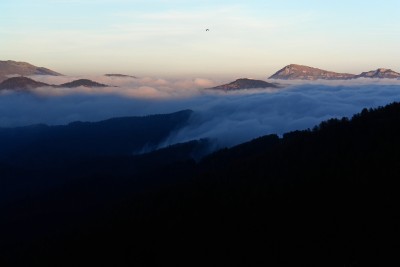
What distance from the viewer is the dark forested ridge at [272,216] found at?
67.1 m

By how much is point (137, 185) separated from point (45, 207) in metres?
31.3

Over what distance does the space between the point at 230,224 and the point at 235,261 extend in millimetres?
12343

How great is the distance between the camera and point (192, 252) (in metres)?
78.3

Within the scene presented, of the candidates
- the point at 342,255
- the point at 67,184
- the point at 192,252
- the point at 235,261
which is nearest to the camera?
the point at 342,255

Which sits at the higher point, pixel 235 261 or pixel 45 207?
pixel 235 261

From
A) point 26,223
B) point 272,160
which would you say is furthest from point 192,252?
point 26,223

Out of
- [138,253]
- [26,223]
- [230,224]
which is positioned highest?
[230,224]

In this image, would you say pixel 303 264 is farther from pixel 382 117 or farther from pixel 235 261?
pixel 382 117

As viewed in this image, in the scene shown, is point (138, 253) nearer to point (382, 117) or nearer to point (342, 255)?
point (342, 255)

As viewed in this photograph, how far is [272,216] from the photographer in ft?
258

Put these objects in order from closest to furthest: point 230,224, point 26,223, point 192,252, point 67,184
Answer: point 192,252 < point 230,224 < point 26,223 < point 67,184

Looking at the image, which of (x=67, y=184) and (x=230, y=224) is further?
(x=67, y=184)

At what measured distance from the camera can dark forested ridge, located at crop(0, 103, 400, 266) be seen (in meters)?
67.1

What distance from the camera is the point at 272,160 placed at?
383ft
